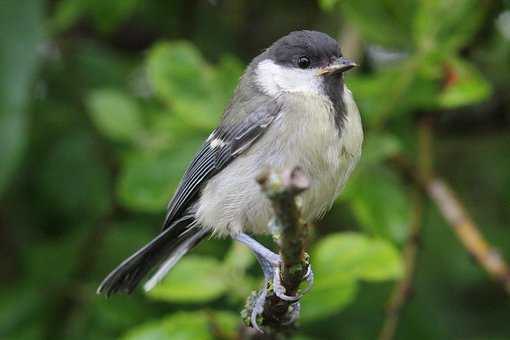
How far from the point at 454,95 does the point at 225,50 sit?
116 centimetres

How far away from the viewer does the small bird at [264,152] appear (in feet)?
8.18

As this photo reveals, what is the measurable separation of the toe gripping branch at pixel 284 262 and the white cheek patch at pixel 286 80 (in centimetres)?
55

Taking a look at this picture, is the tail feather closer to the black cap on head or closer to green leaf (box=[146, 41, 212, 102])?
green leaf (box=[146, 41, 212, 102])

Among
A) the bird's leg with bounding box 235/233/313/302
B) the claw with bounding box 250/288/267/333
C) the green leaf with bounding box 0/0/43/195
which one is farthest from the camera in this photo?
the green leaf with bounding box 0/0/43/195

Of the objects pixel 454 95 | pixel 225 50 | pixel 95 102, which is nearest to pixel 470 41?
pixel 454 95

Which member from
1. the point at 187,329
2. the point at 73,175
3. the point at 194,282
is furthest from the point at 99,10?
the point at 187,329

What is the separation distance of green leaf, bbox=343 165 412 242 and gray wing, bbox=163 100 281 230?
0.41 metres

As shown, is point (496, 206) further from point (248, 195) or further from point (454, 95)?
point (248, 195)

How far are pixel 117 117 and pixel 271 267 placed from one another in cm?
89

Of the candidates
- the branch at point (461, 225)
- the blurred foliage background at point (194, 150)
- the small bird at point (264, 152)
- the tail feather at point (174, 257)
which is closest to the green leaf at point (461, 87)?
the blurred foliage background at point (194, 150)

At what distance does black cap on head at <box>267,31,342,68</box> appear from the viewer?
2.65 meters

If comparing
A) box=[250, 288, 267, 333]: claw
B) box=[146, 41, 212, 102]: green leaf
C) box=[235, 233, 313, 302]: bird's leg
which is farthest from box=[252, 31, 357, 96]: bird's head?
box=[250, 288, 267, 333]: claw

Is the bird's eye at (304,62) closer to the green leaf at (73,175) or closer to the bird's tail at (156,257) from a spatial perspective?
the bird's tail at (156,257)

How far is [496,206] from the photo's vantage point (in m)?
3.65
